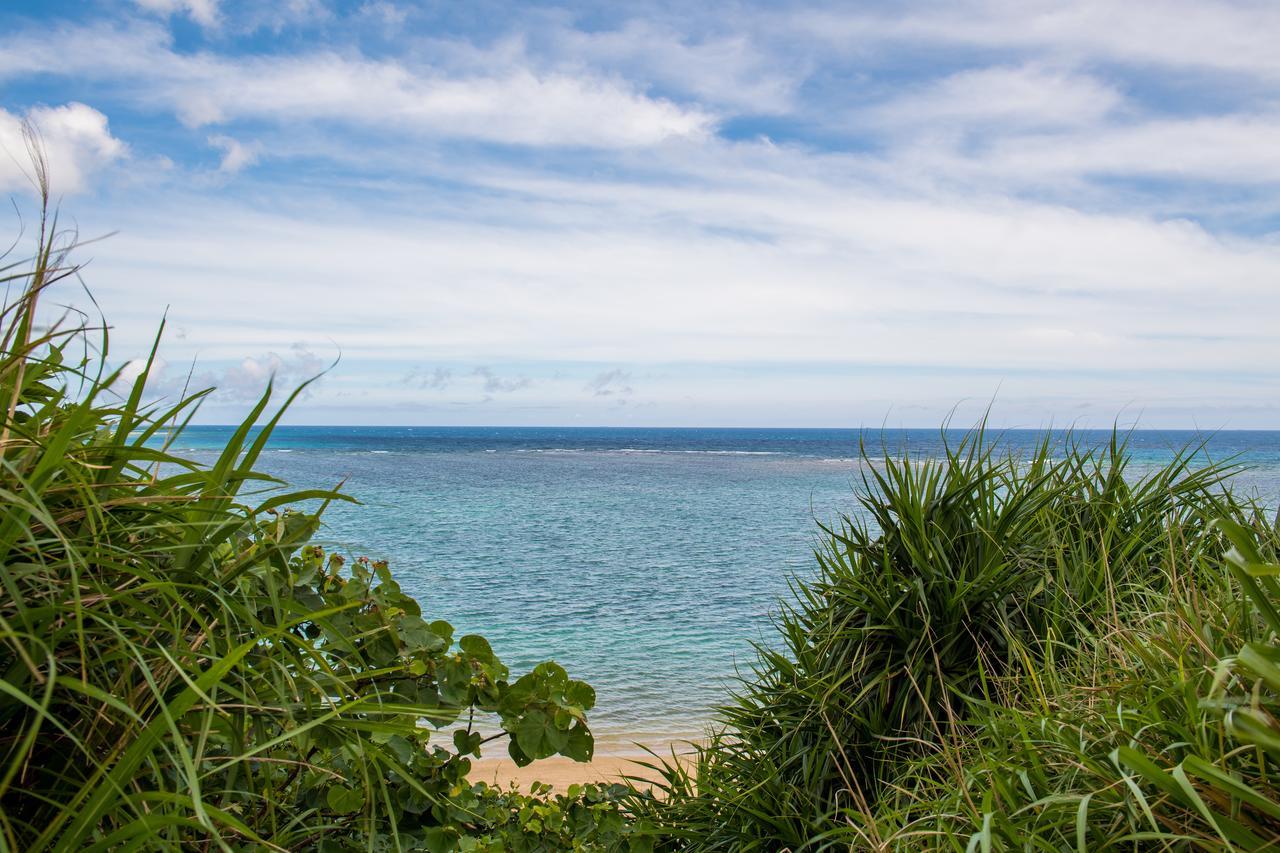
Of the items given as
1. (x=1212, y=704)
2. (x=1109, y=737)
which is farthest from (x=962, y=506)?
(x=1212, y=704)

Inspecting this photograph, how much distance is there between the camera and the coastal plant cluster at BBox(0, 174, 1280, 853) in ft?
5.07

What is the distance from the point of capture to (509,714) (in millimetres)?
3020

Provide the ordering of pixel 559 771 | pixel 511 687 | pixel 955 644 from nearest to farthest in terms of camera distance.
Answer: pixel 511 687, pixel 955 644, pixel 559 771

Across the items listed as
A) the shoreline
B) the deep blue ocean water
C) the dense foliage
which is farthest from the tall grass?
the shoreline

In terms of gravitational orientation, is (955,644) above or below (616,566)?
above

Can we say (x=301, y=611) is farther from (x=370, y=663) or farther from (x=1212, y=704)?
(x=1212, y=704)

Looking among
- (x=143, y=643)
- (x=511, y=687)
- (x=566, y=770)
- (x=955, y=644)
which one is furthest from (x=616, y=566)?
(x=143, y=643)

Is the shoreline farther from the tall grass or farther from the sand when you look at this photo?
the tall grass

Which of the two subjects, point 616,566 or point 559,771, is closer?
point 559,771

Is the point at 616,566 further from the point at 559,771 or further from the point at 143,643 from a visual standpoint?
the point at 143,643

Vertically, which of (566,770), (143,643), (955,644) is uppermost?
(143,643)

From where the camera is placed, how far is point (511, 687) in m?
3.06

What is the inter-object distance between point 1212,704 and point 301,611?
70.1 inches

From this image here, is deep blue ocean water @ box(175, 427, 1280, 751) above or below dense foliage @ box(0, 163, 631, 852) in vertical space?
below
